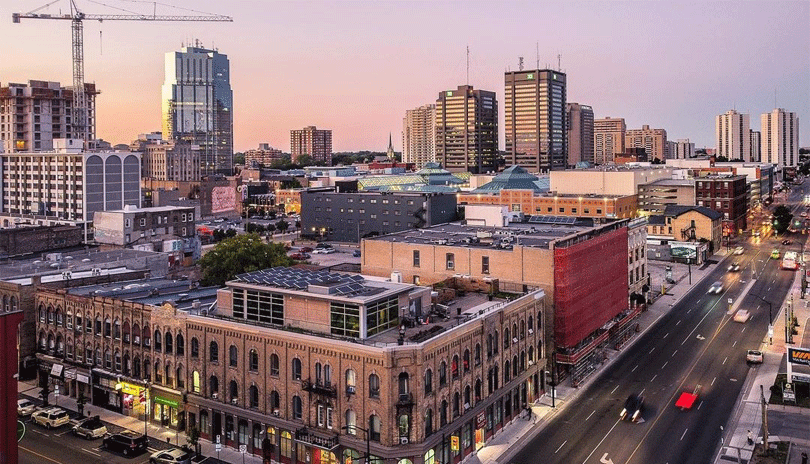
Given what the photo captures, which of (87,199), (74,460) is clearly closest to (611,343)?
(74,460)

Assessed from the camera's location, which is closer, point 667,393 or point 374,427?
point 374,427

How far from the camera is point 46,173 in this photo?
165000mm

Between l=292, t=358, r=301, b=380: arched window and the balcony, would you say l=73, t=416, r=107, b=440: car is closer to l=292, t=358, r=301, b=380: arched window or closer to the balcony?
l=292, t=358, r=301, b=380: arched window

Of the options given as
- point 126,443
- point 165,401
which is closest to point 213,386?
point 165,401

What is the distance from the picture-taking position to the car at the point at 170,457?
175 feet

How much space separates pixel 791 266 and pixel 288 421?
122 meters

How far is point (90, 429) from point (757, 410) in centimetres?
5768

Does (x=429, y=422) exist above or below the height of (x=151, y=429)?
above

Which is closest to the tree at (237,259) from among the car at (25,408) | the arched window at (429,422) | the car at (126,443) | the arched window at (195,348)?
the car at (25,408)

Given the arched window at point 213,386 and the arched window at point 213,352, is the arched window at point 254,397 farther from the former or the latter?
the arched window at point 213,352

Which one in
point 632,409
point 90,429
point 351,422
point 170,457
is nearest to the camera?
point 351,422

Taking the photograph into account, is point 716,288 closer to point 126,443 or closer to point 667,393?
point 667,393

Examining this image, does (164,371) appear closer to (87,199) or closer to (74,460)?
(74,460)

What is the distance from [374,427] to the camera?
49688 millimetres
